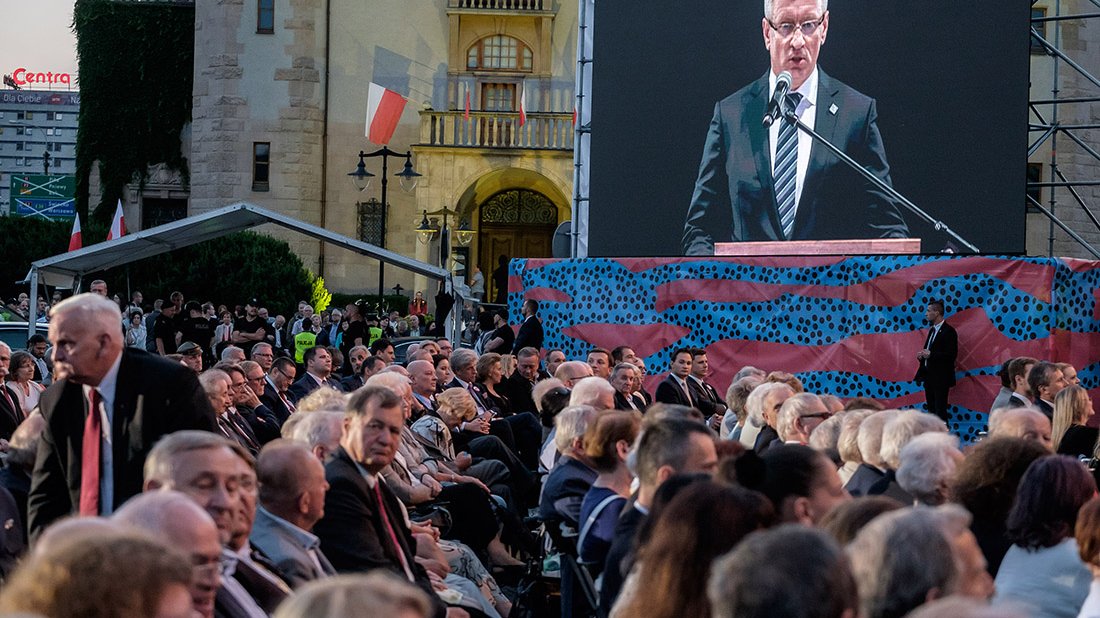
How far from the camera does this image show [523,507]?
10.8 metres

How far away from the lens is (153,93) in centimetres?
3681

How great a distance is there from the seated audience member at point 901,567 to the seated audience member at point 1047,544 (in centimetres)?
159

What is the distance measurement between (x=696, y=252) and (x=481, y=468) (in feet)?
27.0

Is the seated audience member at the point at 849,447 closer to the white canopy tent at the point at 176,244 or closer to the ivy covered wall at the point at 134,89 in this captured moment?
the white canopy tent at the point at 176,244

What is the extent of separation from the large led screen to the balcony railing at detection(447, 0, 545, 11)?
56.5ft

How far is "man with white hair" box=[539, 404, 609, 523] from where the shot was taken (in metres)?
7.27

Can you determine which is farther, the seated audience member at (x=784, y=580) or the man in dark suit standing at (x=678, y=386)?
the man in dark suit standing at (x=678, y=386)

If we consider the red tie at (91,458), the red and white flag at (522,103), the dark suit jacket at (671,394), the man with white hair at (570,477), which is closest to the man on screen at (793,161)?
the dark suit jacket at (671,394)

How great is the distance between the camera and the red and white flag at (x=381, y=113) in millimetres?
30219

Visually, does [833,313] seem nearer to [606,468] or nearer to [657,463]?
[606,468]

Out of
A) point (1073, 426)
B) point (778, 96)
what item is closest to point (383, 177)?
point (778, 96)

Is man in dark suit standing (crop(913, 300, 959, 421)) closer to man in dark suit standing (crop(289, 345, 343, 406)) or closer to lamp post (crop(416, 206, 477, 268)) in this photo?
man in dark suit standing (crop(289, 345, 343, 406))

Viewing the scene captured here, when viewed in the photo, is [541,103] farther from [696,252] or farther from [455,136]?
[696,252]

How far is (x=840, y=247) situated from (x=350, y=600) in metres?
14.7
